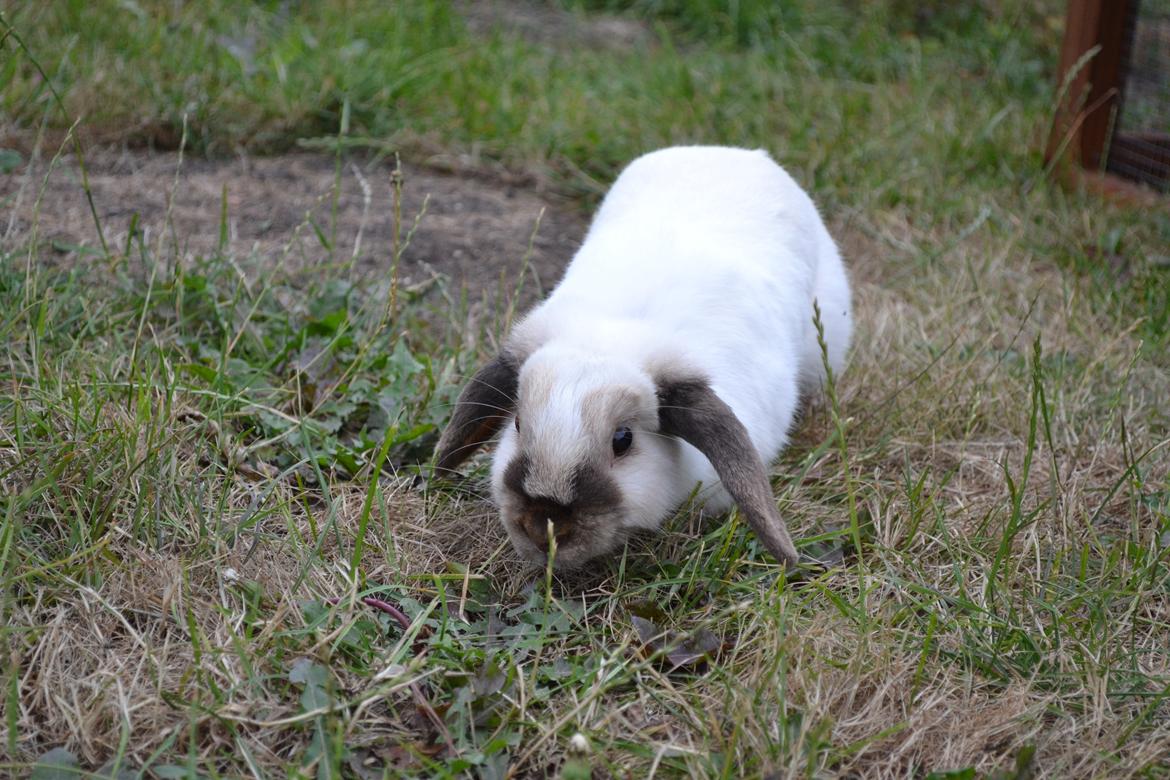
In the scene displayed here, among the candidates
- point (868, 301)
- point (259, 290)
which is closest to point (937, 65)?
point (868, 301)

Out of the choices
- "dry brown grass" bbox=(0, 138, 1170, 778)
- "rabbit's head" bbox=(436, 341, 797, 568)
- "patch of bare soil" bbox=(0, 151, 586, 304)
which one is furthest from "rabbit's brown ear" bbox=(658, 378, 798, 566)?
"patch of bare soil" bbox=(0, 151, 586, 304)

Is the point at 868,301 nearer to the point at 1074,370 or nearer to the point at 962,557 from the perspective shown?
the point at 1074,370

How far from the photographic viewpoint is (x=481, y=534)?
10.5ft

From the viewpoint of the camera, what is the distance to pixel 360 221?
197 inches

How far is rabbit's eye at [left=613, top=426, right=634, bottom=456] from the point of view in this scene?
2.88 metres

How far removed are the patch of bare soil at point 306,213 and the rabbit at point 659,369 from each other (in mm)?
926

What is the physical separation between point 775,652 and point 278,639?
119 cm

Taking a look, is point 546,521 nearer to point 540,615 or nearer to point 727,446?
point 540,615

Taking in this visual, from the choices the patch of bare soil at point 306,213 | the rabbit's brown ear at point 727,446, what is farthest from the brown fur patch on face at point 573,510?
the patch of bare soil at point 306,213

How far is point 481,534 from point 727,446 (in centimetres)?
84

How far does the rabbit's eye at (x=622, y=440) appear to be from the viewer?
2885 mm

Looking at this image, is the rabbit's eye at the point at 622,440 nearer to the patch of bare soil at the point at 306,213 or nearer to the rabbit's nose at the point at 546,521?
the rabbit's nose at the point at 546,521

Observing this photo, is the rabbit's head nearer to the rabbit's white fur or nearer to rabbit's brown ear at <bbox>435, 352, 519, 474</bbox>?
the rabbit's white fur

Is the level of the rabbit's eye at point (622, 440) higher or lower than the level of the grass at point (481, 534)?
higher
